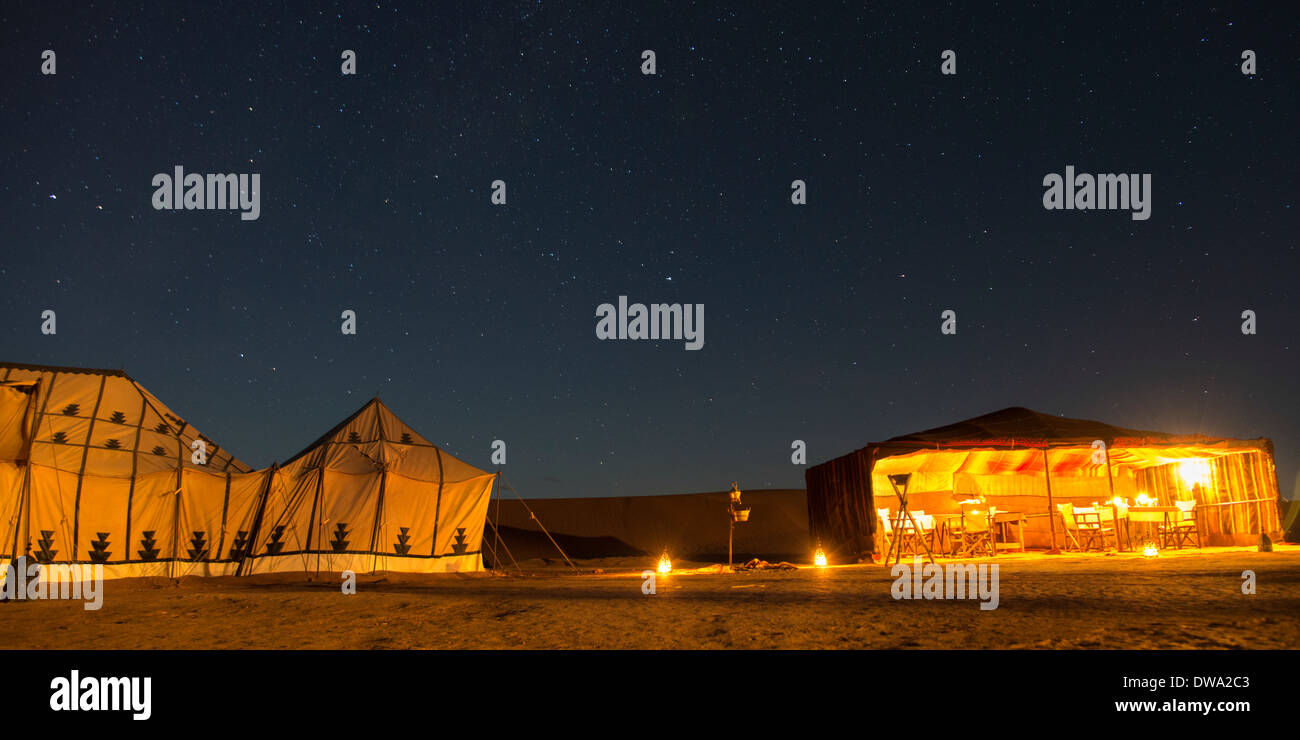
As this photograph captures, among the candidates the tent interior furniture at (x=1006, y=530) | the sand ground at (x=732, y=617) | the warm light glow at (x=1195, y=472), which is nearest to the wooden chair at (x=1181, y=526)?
the tent interior furniture at (x=1006, y=530)

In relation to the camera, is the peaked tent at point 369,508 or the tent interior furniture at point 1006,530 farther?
the tent interior furniture at point 1006,530

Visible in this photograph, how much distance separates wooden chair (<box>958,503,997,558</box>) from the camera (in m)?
15.1

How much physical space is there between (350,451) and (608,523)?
3034cm

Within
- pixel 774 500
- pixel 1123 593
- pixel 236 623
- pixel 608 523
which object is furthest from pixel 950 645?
pixel 774 500

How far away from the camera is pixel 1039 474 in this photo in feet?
65.9

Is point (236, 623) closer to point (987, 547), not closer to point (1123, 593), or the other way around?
point (1123, 593)

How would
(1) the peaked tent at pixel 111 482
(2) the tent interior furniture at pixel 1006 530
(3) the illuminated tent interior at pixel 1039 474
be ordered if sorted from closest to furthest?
(1) the peaked tent at pixel 111 482 < (3) the illuminated tent interior at pixel 1039 474 < (2) the tent interior furniture at pixel 1006 530

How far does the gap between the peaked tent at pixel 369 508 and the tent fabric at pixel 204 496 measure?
2 centimetres

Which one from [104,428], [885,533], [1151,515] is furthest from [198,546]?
[1151,515]

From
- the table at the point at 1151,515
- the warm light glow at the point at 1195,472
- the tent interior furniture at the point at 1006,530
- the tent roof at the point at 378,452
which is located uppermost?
the tent roof at the point at 378,452

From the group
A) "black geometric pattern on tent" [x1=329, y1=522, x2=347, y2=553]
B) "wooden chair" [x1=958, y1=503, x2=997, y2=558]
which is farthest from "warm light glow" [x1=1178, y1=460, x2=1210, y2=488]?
"black geometric pattern on tent" [x1=329, y1=522, x2=347, y2=553]

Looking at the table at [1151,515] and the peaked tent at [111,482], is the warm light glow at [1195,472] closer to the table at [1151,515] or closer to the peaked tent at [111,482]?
the table at [1151,515]

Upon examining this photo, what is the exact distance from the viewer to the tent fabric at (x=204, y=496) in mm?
14273

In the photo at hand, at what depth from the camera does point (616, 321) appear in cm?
1316
